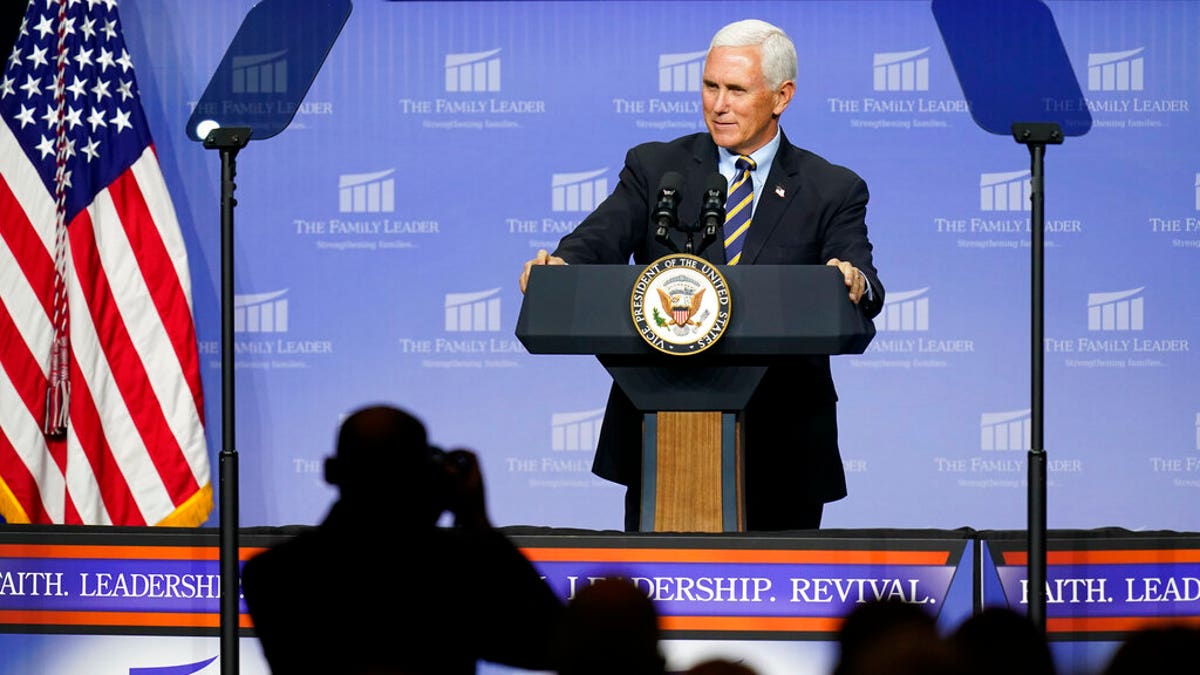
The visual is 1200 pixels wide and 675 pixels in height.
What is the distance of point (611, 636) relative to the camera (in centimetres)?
158

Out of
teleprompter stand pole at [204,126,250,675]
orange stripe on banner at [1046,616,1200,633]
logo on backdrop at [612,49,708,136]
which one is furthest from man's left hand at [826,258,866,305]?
logo on backdrop at [612,49,708,136]

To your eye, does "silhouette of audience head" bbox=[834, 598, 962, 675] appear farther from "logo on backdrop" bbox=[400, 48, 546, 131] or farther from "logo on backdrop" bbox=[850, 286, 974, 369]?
"logo on backdrop" bbox=[400, 48, 546, 131]

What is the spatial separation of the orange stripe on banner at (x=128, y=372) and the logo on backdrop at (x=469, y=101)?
1.34m

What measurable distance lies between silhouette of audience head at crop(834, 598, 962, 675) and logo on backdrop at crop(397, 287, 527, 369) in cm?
441

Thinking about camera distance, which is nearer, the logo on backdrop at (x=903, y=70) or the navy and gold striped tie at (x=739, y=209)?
the navy and gold striped tie at (x=739, y=209)

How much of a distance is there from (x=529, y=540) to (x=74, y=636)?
39.4 inches

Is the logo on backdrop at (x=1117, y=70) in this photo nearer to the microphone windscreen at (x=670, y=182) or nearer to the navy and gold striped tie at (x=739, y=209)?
the navy and gold striped tie at (x=739, y=209)

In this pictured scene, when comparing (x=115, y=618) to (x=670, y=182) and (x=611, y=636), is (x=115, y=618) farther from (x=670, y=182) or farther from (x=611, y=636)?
(x=611, y=636)

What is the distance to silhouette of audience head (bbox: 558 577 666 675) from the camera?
1567mm

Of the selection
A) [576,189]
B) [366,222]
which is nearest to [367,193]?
[366,222]

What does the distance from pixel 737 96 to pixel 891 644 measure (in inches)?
86.1

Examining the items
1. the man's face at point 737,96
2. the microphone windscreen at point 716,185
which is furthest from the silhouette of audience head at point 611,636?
the man's face at point 737,96

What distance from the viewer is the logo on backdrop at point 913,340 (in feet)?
19.9

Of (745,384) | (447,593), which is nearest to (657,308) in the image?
(745,384)
